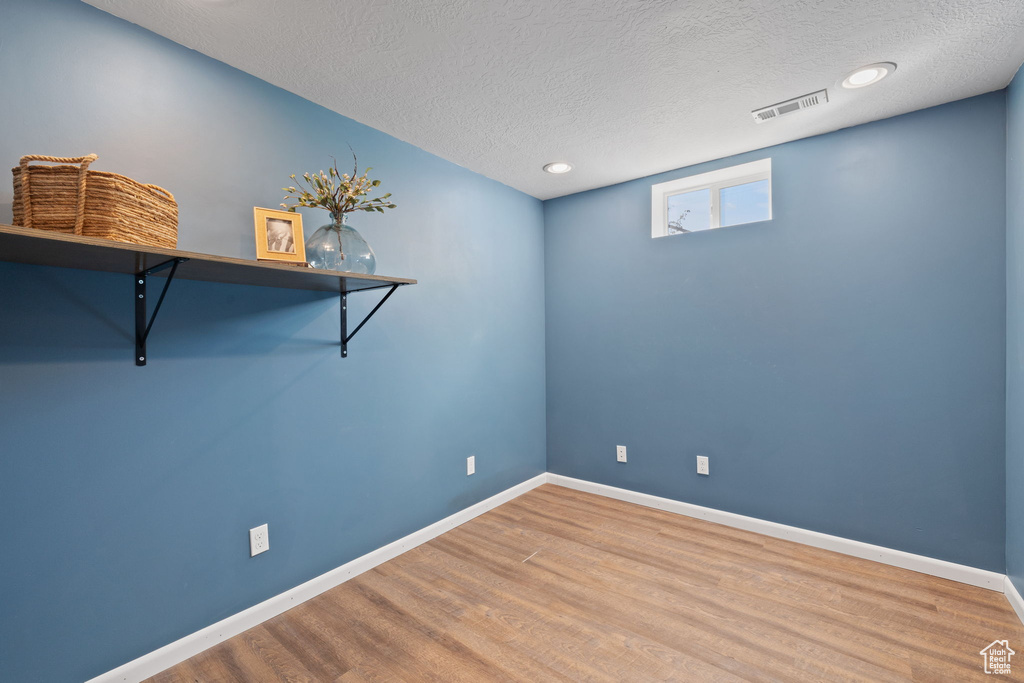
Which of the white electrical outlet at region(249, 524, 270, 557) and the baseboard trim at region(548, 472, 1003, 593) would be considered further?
the baseboard trim at region(548, 472, 1003, 593)

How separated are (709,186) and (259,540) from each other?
3.16 m

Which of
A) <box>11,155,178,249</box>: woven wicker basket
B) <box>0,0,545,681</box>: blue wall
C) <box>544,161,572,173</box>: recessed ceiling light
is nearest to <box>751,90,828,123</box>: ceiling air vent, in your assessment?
<box>544,161,572,173</box>: recessed ceiling light

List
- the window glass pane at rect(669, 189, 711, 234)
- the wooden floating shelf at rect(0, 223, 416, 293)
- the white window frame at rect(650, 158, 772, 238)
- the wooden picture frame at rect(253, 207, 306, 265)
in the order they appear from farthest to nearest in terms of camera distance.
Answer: the window glass pane at rect(669, 189, 711, 234) → the white window frame at rect(650, 158, 772, 238) → the wooden picture frame at rect(253, 207, 306, 265) → the wooden floating shelf at rect(0, 223, 416, 293)

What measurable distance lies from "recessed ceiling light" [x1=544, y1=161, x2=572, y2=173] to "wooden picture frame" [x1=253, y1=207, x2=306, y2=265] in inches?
64.4

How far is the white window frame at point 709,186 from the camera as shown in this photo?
2771mm

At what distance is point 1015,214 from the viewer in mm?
1951

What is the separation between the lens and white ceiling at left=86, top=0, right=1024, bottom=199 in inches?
61.3

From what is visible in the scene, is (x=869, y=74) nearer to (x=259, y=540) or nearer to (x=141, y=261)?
(x=141, y=261)

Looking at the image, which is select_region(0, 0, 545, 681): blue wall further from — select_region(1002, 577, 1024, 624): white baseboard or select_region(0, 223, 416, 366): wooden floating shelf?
select_region(1002, 577, 1024, 624): white baseboard

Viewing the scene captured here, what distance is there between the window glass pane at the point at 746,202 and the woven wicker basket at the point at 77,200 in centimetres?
295

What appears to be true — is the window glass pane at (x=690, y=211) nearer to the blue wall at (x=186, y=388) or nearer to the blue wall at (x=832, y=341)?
the blue wall at (x=832, y=341)

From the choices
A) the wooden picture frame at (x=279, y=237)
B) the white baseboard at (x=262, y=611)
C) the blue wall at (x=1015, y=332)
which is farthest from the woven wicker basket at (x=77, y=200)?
the blue wall at (x=1015, y=332)

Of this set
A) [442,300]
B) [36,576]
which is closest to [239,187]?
[442,300]

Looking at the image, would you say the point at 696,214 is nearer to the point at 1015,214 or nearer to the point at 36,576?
the point at 1015,214
